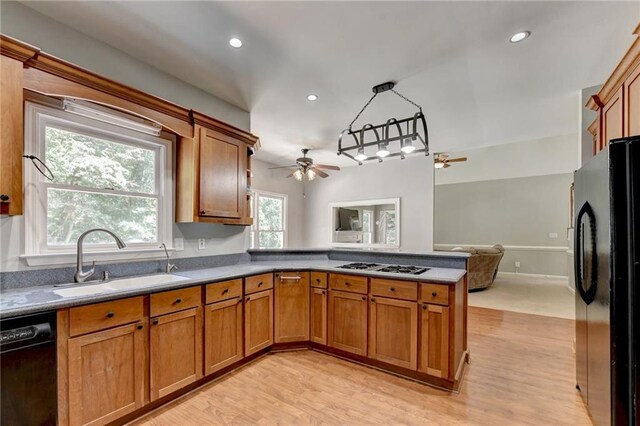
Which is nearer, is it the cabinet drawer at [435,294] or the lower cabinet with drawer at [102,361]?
the lower cabinet with drawer at [102,361]

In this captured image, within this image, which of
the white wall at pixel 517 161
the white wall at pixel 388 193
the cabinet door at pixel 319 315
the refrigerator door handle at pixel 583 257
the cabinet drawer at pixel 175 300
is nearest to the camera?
the refrigerator door handle at pixel 583 257

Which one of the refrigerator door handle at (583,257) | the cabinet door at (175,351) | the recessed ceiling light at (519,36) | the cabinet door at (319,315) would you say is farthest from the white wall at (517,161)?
the cabinet door at (175,351)

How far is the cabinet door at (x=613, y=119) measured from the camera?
6.95 feet

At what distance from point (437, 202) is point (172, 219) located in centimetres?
794

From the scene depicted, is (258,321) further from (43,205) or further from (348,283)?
(43,205)

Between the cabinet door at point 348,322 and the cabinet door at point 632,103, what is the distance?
2342mm

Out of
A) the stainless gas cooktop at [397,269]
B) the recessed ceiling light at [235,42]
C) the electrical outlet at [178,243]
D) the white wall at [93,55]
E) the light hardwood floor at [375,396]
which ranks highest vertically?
the recessed ceiling light at [235,42]

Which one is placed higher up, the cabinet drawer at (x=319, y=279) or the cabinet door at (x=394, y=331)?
the cabinet drawer at (x=319, y=279)

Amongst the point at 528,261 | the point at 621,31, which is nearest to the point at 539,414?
the point at 621,31

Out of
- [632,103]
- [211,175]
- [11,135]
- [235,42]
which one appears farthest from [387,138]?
[11,135]

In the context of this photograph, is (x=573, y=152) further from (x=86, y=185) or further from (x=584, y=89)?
(x=86, y=185)

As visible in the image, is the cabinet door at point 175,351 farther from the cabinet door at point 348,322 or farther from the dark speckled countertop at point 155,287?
the cabinet door at point 348,322

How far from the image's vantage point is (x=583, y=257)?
2084 mm

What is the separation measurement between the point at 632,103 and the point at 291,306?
3.24 metres
